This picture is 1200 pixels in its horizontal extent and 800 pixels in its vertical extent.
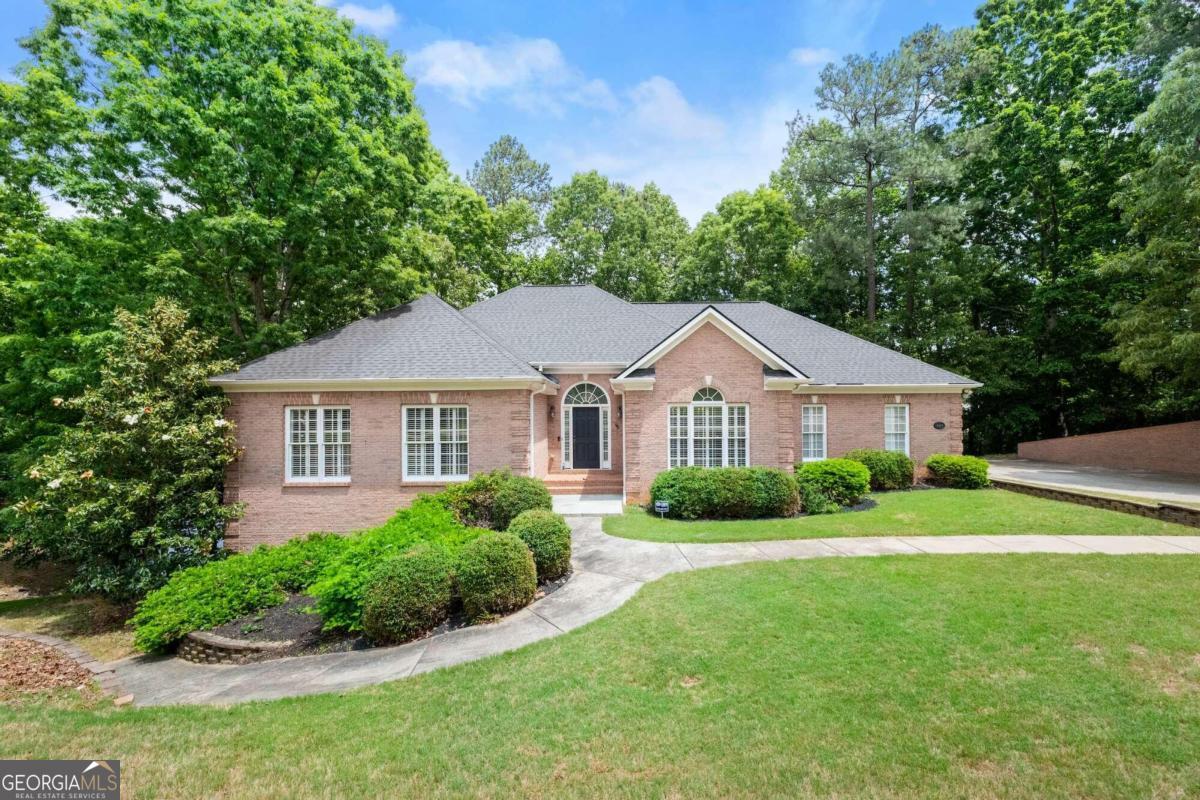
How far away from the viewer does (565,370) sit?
17766 millimetres

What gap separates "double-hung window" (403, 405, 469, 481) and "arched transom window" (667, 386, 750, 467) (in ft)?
20.3

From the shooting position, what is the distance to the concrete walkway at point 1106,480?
13854 millimetres

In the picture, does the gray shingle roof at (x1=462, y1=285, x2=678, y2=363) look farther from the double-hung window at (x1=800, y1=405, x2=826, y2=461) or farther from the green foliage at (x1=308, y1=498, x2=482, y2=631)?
the green foliage at (x1=308, y1=498, x2=482, y2=631)

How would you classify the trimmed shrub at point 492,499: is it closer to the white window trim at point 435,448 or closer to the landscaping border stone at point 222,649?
the white window trim at point 435,448

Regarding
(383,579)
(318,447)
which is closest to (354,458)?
(318,447)

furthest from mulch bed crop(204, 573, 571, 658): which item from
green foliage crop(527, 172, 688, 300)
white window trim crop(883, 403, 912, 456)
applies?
green foliage crop(527, 172, 688, 300)

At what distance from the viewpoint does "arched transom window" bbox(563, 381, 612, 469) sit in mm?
18000

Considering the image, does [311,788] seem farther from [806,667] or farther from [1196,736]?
[1196,736]

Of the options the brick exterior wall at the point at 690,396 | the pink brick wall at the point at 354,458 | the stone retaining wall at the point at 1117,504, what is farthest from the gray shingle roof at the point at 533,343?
the stone retaining wall at the point at 1117,504

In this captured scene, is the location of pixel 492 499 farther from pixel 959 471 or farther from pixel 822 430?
pixel 959 471

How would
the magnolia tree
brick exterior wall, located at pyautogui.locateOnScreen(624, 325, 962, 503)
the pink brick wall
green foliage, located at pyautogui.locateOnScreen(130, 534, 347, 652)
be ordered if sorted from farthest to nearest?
brick exterior wall, located at pyautogui.locateOnScreen(624, 325, 962, 503) → the pink brick wall → the magnolia tree → green foliage, located at pyautogui.locateOnScreen(130, 534, 347, 652)

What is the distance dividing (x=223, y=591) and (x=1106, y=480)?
89.2ft

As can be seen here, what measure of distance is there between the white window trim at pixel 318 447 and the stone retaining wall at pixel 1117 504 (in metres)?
21.0

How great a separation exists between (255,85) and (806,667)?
17.5 metres
